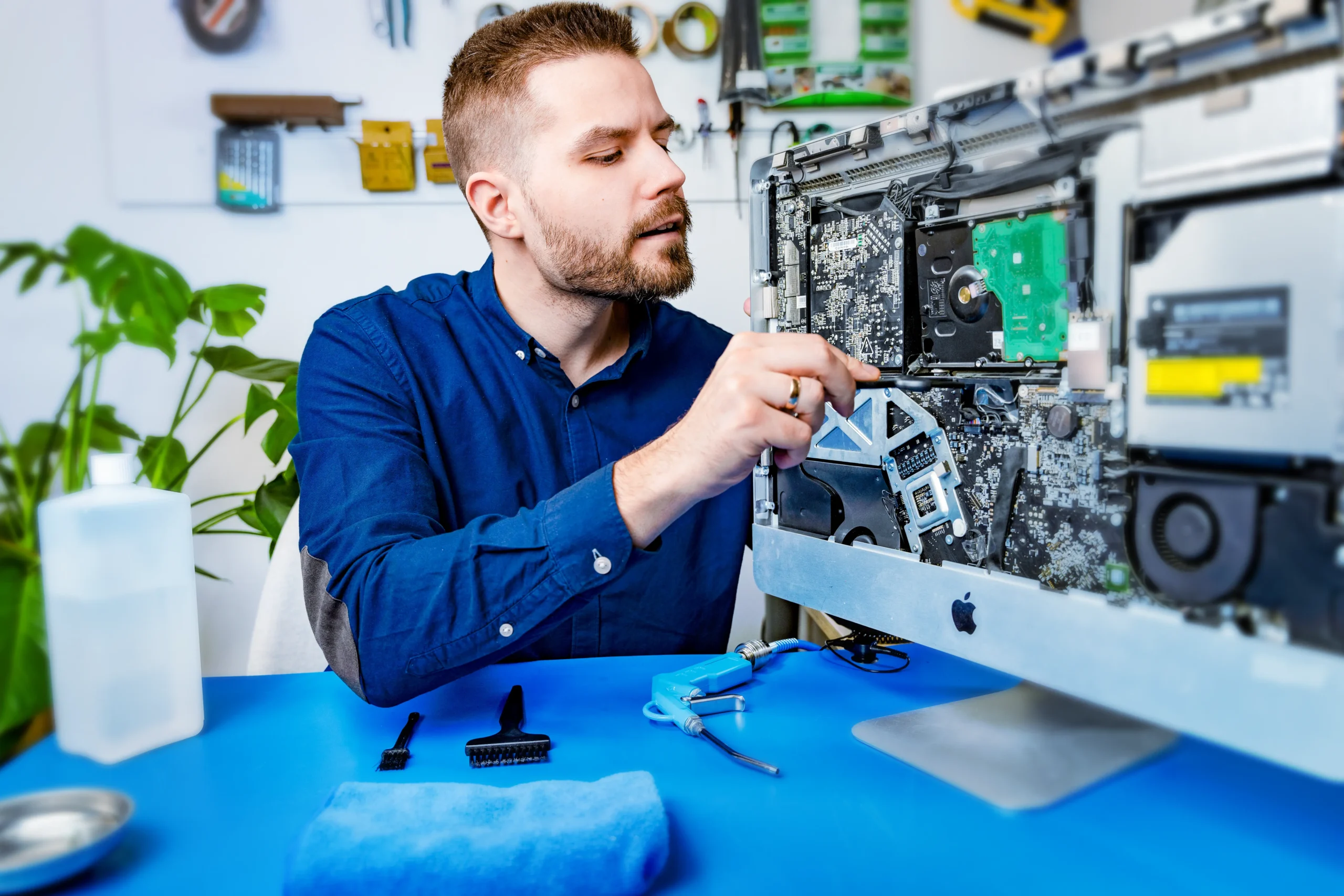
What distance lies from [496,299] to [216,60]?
1.29 m

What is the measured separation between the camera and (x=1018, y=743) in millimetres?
792

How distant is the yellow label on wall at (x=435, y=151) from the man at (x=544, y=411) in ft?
2.83

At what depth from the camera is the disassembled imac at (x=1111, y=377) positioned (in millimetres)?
515

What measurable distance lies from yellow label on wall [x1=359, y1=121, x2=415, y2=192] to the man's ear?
3.29 ft

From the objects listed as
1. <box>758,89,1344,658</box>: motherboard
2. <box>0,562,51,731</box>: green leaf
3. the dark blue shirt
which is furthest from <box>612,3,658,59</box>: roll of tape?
<box>0,562,51,731</box>: green leaf

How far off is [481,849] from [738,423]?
432 mm

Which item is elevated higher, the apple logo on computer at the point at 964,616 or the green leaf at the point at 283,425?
the green leaf at the point at 283,425

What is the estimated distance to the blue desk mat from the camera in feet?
1.99

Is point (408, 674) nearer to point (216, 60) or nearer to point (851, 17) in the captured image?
A: point (216, 60)

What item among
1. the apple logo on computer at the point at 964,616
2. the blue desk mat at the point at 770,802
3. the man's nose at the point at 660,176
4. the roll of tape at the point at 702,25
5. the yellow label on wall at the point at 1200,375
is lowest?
the blue desk mat at the point at 770,802

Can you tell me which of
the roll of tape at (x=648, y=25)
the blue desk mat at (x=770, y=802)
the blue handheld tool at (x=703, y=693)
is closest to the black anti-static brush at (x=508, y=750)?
the blue desk mat at (x=770, y=802)

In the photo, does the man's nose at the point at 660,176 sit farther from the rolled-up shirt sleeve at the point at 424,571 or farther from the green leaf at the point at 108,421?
the green leaf at the point at 108,421

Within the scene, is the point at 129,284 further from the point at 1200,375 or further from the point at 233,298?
the point at 233,298

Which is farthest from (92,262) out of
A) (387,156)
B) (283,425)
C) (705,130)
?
(705,130)
